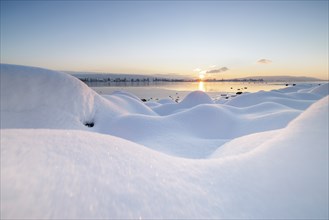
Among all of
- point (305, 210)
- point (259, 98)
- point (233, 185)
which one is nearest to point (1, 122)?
point (233, 185)

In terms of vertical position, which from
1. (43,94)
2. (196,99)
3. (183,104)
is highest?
(43,94)

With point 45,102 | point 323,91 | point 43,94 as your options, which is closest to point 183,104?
point 323,91

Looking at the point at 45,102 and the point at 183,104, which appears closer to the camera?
the point at 45,102

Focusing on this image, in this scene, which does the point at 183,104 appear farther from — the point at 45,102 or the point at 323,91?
the point at 45,102

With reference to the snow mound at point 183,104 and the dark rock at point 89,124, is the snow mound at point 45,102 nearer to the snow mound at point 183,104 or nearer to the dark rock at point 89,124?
the dark rock at point 89,124

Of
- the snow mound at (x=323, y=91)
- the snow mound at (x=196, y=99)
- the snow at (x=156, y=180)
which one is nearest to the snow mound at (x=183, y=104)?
the snow mound at (x=196, y=99)

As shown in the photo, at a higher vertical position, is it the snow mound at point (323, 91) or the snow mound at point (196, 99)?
the snow mound at point (323, 91)

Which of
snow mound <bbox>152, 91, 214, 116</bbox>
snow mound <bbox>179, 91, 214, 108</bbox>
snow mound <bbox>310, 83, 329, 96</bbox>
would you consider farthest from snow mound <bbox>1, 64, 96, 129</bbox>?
snow mound <bbox>310, 83, 329, 96</bbox>

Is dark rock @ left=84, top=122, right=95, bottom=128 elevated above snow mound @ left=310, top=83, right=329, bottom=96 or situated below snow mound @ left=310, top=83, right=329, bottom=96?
below

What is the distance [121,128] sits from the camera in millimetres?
14789

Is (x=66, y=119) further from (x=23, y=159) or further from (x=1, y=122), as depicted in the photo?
(x=23, y=159)

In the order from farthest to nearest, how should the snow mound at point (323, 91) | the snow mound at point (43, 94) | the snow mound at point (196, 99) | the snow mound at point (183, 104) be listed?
the snow mound at point (196, 99) → the snow mound at point (323, 91) → the snow mound at point (183, 104) → the snow mound at point (43, 94)

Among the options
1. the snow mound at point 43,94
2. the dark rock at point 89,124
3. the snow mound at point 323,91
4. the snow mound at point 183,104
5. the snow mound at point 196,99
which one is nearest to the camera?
the snow mound at point 43,94

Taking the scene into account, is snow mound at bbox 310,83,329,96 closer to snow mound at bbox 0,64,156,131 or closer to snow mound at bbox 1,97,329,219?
snow mound at bbox 0,64,156,131
